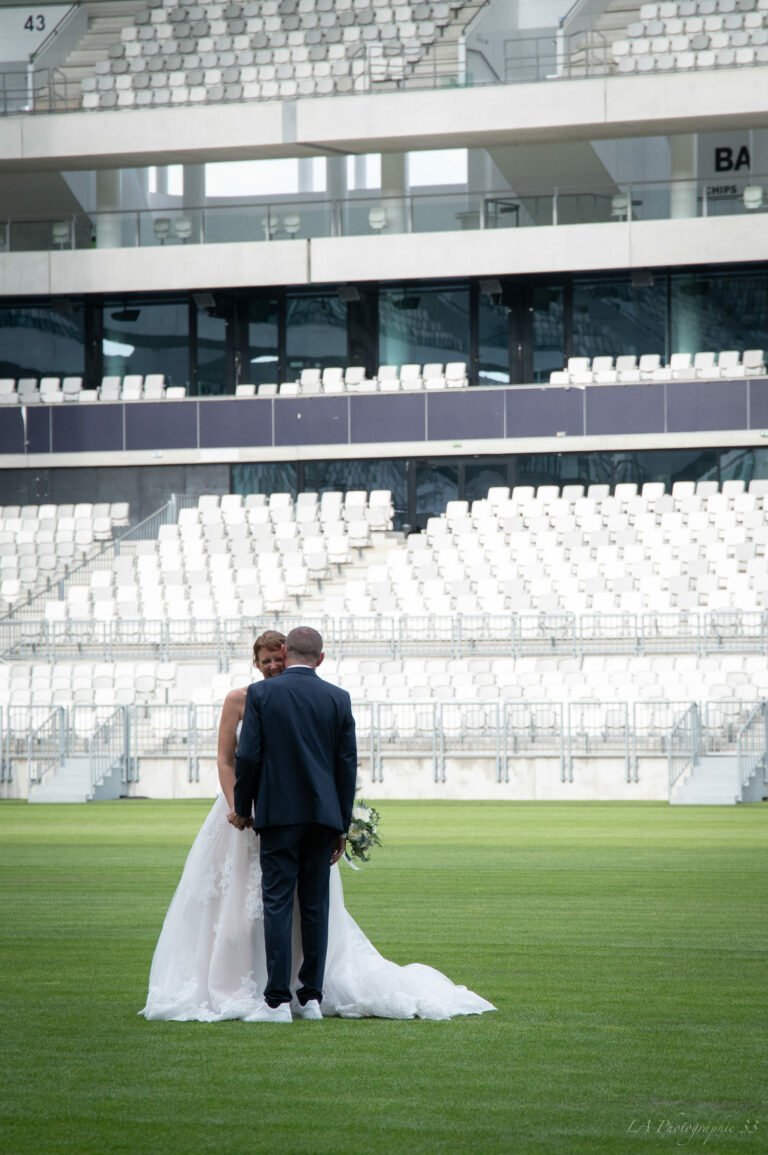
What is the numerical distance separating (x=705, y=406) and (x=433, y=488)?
6.92 m

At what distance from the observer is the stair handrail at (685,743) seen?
2270cm

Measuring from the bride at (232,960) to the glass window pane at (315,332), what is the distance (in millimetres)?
34809

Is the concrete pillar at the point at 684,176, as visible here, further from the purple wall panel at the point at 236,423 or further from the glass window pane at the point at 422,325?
the purple wall panel at the point at 236,423

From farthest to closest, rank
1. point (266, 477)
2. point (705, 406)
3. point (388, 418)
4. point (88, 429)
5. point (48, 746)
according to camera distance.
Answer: point (266, 477) < point (88, 429) < point (388, 418) < point (705, 406) < point (48, 746)

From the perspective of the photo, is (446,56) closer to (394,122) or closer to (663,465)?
Answer: (394,122)

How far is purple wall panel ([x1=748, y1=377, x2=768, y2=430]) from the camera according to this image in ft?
118

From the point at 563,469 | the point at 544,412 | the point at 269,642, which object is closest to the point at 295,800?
the point at 269,642

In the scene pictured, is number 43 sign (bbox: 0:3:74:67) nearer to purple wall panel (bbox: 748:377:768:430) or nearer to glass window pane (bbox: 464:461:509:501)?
glass window pane (bbox: 464:461:509:501)

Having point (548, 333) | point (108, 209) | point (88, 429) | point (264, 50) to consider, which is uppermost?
point (264, 50)

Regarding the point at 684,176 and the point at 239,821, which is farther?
the point at 684,176

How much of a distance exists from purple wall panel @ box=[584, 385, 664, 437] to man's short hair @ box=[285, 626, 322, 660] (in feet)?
100

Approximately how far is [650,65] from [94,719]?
72.3ft

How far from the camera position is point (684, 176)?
128 ft

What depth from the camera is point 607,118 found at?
3709 cm
